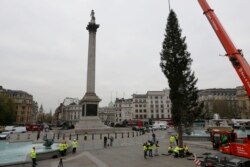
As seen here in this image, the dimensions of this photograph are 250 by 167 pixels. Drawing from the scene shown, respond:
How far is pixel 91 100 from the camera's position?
2168 inches

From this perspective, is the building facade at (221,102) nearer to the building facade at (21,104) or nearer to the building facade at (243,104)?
the building facade at (243,104)

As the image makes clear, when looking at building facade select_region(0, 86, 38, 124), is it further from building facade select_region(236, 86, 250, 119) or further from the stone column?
building facade select_region(236, 86, 250, 119)

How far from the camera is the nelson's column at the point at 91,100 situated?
5308 centimetres

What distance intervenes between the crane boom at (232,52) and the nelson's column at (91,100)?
3976cm

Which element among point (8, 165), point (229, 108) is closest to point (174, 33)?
point (8, 165)

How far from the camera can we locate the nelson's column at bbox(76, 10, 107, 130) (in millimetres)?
53078

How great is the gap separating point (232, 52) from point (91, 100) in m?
41.8

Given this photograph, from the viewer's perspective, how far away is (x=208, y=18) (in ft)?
65.9

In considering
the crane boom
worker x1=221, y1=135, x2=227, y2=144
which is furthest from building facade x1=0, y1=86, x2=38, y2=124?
the crane boom

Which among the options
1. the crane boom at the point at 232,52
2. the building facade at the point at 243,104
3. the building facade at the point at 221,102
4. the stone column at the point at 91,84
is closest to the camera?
the crane boom at the point at 232,52

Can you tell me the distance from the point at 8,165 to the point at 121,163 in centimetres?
975

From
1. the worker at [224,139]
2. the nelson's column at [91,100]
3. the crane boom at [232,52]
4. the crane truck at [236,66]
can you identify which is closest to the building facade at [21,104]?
the nelson's column at [91,100]

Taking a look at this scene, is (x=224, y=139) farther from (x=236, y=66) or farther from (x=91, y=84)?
(x=91, y=84)

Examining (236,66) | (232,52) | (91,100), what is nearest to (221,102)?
(91,100)
